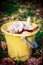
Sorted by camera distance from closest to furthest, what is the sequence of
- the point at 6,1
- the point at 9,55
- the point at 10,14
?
the point at 9,55 → the point at 10,14 → the point at 6,1

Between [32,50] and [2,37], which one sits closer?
[32,50]

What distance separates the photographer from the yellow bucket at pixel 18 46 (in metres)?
2.72

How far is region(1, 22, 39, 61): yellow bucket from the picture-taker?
2721 millimetres

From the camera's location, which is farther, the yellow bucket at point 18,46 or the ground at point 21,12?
the ground at point 21,12

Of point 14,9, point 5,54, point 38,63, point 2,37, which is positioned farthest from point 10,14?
point 38,63

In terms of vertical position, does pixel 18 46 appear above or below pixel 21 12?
below

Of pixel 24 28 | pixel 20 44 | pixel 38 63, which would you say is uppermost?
pixel 24 28

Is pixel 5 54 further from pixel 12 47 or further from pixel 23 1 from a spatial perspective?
pixel 23 1

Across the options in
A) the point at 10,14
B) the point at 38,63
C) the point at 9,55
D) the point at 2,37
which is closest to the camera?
the point at 38,63

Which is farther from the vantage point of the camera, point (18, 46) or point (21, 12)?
point (21, 12)

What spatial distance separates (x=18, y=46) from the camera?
2.81 m

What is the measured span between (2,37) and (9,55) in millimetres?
566

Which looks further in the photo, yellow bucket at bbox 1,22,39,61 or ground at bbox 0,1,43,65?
ground at bbox 0,1,43,65

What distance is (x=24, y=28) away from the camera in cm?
282
